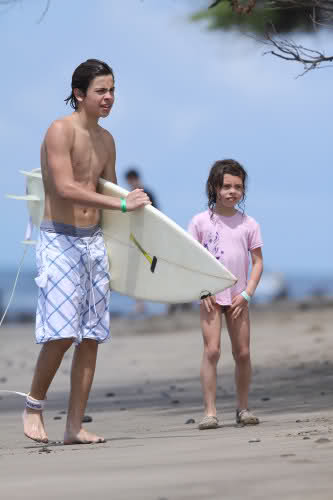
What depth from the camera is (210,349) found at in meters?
5.40

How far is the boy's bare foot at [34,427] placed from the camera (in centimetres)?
489

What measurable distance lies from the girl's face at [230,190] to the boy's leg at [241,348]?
2.05 feet

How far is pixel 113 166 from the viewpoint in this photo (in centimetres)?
509

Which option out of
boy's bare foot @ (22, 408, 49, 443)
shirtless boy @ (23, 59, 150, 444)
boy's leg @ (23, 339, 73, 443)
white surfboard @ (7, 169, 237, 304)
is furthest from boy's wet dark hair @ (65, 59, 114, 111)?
boy's bare foot @ (22, 408, 49, 443)

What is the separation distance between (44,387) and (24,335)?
10.4 m

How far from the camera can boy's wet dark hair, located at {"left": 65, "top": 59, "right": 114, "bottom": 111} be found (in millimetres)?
4840

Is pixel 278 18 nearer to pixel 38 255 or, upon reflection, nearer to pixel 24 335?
pixel 24 335

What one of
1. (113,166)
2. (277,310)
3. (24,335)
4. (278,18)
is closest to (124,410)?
(113,166)

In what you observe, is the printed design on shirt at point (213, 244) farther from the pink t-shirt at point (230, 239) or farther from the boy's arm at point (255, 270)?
the boy's arm at point (255, 270)

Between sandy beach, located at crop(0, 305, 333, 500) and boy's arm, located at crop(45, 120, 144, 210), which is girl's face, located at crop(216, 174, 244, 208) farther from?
sandy beach, located at crop(0, 305, 333, 500)

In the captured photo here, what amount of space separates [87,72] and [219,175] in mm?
1054

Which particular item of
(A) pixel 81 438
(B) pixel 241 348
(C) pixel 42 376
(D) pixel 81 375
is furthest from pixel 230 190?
(A) pixel 81 438

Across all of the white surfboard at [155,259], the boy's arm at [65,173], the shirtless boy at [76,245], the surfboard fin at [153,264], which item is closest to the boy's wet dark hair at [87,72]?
the shirtless boy at [76,245]

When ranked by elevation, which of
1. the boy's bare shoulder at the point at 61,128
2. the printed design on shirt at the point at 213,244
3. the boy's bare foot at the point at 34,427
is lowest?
the boy's bare foot at the point at 34,427
